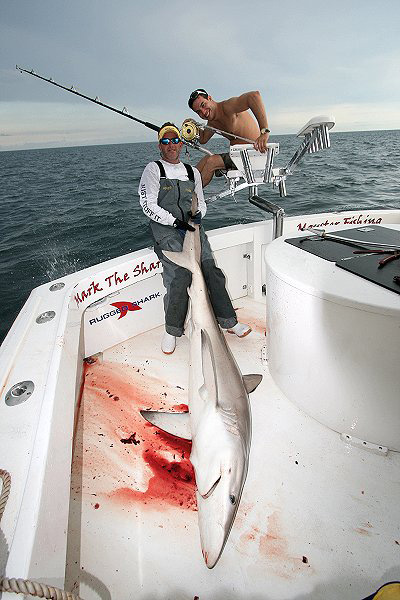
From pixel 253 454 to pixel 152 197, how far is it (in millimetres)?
2622

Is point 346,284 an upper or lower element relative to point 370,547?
upper

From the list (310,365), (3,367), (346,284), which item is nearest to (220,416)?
(310,365)

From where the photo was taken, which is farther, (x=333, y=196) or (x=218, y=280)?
(x=333, y=196)

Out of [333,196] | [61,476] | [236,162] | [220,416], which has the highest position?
[236,162]

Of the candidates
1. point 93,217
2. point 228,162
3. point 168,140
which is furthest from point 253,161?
point 93,217

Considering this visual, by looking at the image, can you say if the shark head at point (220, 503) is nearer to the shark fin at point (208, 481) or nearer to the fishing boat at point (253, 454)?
the shark fin at point (208, 481)

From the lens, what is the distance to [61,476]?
152 centimetres

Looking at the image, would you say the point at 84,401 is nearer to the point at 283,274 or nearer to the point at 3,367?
the point at 3,367

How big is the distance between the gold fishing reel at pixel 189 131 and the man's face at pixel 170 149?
0.39 metres

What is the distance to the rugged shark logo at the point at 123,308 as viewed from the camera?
346cm

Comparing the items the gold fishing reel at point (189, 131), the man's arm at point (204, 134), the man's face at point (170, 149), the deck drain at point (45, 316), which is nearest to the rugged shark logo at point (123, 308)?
the deck drain at point (45, 316)

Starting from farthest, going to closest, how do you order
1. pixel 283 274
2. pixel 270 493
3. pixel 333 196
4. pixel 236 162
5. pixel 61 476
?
pixel 333 196
pixel 236 162
pixel 283 274
pixel 270 493
pixel 61 476

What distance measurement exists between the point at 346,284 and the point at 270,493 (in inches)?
53.5

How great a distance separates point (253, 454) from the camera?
235 centimetres
